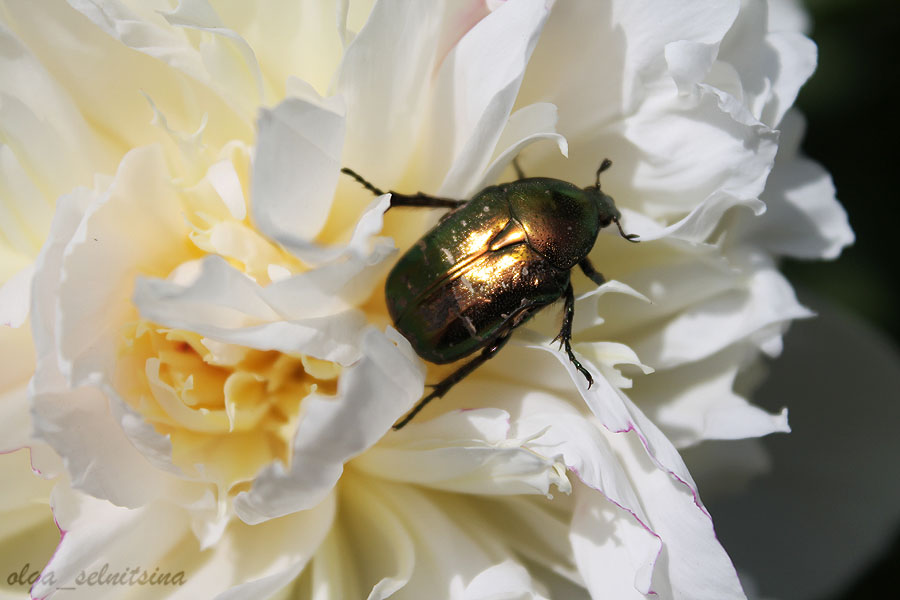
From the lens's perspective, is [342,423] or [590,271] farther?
[590,271]

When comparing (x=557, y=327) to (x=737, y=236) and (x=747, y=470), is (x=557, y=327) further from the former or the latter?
(x=747, y=470)

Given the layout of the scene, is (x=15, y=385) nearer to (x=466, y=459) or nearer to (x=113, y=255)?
(x=113, y=255)

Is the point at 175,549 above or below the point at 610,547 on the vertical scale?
above

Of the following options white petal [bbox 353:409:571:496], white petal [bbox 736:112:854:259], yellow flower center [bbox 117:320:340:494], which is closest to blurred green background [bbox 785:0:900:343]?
white petal [bbox 736:112:854:259]

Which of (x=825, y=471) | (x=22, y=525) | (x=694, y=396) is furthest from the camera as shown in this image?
(x=825, y=471)

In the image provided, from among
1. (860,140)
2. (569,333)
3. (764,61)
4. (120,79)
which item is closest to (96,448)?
(120,79)

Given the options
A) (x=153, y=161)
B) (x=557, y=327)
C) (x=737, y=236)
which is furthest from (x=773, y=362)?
(x=153, y=161)

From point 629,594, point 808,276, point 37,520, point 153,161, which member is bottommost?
point 808,276

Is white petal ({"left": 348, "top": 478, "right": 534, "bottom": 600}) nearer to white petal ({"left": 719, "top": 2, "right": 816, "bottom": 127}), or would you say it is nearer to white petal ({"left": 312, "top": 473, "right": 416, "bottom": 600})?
white petal ({"left": 312, "top": 473, "right": 416, "bottom": 600})
